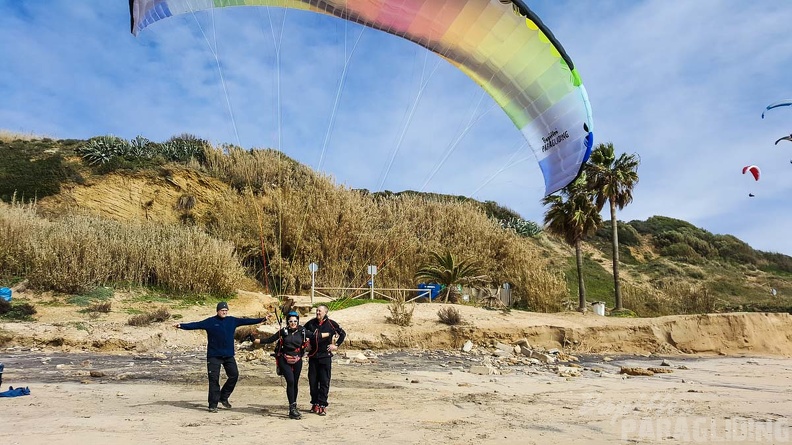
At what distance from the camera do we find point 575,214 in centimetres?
2097

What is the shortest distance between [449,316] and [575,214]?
1006 centimetres

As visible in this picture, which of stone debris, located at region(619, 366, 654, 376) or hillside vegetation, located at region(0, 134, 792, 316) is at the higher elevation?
hillside vegetation, located at region(0, 134, 792, 316)

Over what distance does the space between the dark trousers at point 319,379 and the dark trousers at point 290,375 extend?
0.17 meters

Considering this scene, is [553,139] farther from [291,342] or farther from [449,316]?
[291,342]

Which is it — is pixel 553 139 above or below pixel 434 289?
above

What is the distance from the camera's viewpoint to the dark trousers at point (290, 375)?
5.28 meters

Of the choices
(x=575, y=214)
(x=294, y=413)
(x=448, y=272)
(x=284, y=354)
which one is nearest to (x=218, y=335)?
(x=284, y=354)

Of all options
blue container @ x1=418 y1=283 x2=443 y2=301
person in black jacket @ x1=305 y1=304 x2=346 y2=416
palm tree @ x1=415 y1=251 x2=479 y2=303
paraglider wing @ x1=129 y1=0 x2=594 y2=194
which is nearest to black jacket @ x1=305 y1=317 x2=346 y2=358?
person in black jacket @ x1=305 y1=304 x2=346 y2=416

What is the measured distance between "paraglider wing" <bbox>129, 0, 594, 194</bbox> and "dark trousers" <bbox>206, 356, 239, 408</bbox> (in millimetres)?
6432

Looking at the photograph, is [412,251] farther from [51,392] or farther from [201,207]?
[51,392]

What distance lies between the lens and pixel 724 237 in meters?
51.5

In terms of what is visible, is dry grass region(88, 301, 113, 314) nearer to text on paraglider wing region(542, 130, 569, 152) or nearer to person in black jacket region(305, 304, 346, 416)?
person in black jacket region(305, 304, 346, 416)

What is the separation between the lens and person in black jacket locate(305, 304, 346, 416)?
5520 millimetres

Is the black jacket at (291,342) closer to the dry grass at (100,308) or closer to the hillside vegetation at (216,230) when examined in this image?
the hillside vegetation at (216,230)
